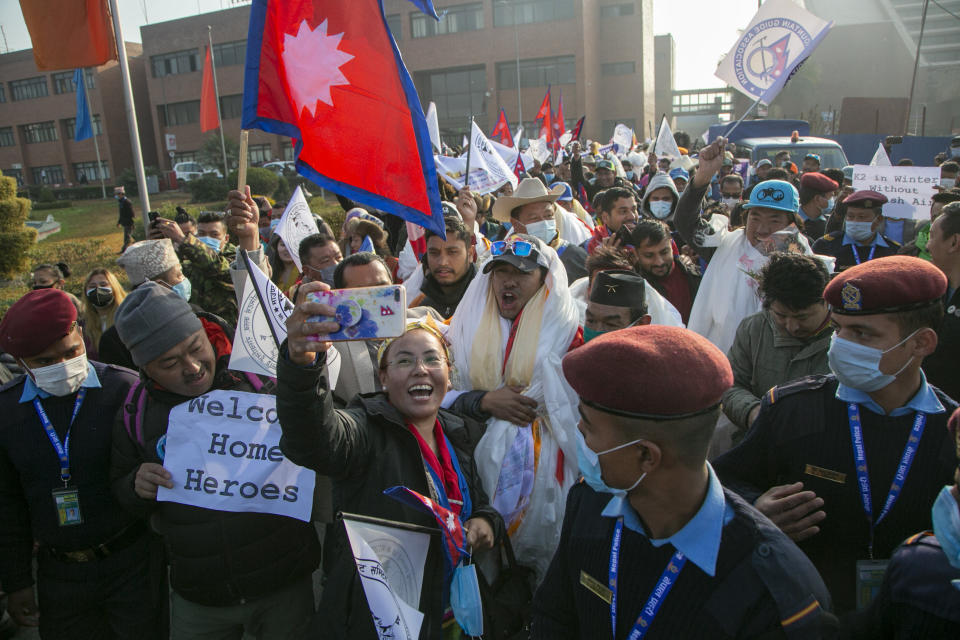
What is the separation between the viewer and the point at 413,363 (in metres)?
2.38

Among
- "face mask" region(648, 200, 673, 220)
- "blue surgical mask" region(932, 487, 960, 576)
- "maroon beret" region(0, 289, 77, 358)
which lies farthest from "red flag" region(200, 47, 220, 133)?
"blue surgical mask" region(932, 487, 960, 576)

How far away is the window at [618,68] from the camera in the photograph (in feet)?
156

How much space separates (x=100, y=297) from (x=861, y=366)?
477 cm

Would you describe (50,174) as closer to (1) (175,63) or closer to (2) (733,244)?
(1) (175,63)

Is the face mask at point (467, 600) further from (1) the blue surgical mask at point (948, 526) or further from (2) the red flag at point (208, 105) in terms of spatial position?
(2) the red flag at point (208, 105)

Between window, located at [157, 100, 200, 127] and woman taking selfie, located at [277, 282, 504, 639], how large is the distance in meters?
54.9

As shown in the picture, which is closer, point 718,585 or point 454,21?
point 718,585

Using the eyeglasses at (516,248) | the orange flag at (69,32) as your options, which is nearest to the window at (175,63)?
the orange flag at (69,32)

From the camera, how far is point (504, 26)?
43844 mm

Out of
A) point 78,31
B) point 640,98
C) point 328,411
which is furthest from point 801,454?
point 640,98

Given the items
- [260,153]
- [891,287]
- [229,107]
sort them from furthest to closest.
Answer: [260,153]
[229,107]
[891,287]

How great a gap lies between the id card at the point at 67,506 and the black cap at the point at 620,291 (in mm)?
2437

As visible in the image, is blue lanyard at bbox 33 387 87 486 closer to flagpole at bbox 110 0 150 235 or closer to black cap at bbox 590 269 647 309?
black cap at bbox 590 269 647 309

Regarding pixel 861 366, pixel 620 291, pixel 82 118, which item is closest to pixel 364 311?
pixel 620 291
